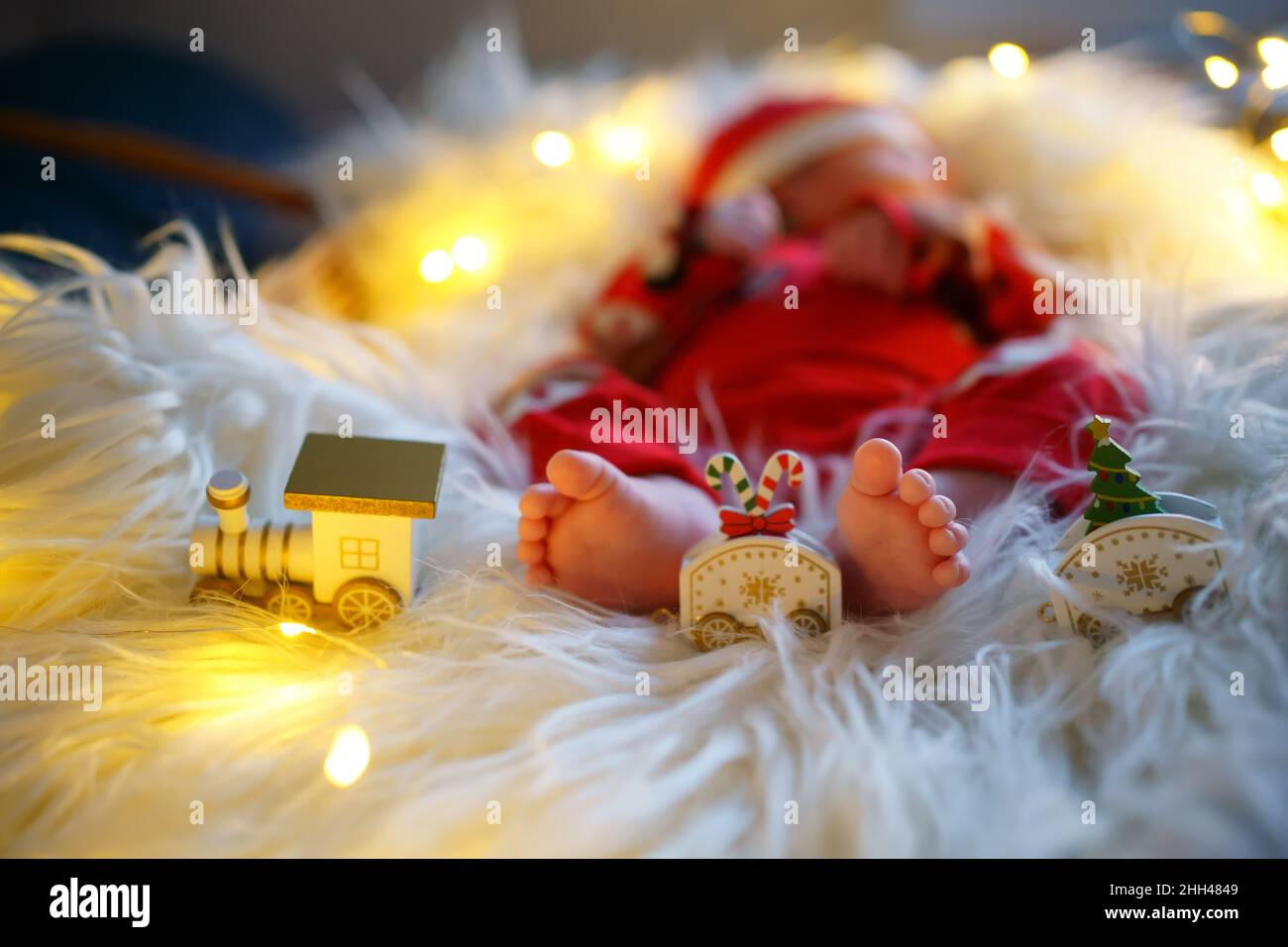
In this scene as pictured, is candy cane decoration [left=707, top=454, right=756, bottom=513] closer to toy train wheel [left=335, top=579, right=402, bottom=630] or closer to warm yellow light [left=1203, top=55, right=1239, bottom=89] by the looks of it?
toy train wheel [left=335, top=579, right=402, bottom=630]

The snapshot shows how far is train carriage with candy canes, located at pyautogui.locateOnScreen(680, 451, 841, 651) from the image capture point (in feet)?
2.10

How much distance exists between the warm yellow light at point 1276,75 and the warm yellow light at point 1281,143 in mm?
37

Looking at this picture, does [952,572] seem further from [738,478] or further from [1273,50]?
[1273,50]

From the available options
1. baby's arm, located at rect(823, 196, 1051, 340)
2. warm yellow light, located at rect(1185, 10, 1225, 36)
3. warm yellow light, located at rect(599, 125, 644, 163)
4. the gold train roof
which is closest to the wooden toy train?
the gold train roof

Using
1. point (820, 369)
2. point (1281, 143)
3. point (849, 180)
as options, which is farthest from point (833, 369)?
point (1281, 143)

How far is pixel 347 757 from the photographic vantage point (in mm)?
551

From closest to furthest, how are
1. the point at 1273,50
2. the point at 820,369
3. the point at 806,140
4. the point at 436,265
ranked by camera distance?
the point at 1273,50 < the point at 820,369 < the point at 436,265 < the point at 806,140

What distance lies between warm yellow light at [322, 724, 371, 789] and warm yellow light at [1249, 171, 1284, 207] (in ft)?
2.92

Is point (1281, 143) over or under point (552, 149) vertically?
under

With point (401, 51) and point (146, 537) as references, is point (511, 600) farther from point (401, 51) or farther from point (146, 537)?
point (401, 51)

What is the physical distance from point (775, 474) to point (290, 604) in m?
0.31

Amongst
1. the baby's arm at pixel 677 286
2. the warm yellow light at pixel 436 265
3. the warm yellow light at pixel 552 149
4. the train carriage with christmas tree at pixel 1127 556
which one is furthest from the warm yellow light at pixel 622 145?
the train carriage with christmas tree at pixel 1127 556

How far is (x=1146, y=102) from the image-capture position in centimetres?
117
